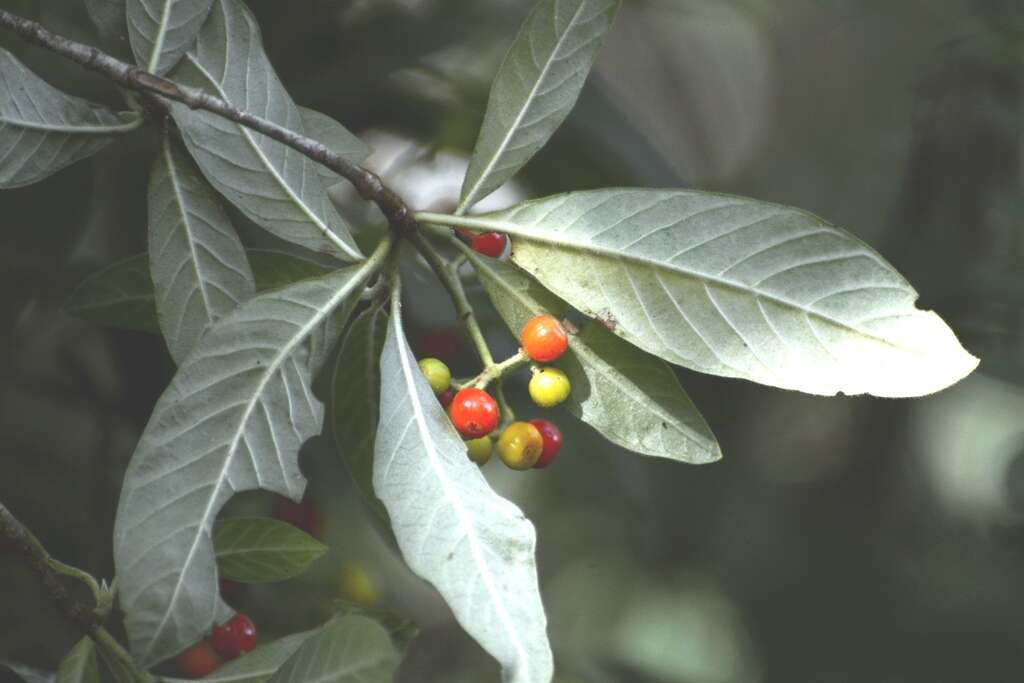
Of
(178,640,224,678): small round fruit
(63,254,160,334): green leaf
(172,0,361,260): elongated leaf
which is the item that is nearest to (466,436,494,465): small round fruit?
(172,0,361,260): elongated leaf

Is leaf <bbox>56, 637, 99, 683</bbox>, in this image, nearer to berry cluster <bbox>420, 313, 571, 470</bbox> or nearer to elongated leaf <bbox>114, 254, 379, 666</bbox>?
elongated leaf <bbox>114, 254, 379, 666</bbox>

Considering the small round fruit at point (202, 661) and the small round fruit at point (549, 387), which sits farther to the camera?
the small round fruit at point (202, 661)

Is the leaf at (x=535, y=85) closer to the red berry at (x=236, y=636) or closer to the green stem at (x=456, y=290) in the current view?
the green stem at (x=456, y=290)

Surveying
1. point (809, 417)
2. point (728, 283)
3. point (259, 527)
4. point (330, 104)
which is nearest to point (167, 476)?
point (259, 527)

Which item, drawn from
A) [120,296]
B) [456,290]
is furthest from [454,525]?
[120,296]

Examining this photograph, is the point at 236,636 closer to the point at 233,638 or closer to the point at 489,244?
the point at 233,638

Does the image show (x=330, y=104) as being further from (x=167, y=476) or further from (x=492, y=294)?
(x=167, y=476)

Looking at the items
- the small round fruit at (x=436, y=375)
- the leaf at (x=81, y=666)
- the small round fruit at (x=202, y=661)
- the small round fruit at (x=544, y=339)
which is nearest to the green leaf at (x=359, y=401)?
the small round fruit at (x=436, y=375)
